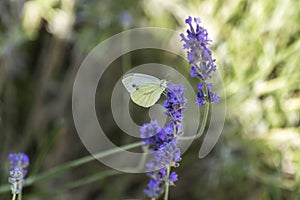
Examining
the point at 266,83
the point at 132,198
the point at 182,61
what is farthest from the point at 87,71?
the point at 266,83

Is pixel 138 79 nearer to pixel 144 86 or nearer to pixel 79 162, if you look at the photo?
pixel 144 86

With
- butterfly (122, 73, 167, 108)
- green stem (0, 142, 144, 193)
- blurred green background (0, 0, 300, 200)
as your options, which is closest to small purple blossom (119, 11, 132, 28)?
blurred green background (0, 0, 300, 200)

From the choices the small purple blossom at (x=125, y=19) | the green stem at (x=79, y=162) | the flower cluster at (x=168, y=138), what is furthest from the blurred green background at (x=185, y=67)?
the flower cluster at (x=168, y=138)

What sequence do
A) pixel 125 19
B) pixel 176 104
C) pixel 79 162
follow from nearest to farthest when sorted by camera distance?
pixel 176 104 < pixel 79 162 < pixel 125 19

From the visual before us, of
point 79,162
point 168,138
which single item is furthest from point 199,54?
point 79,162

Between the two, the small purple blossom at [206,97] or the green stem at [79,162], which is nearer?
the small purple blossom at [206,97]

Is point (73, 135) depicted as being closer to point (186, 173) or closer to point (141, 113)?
point (141, 113)

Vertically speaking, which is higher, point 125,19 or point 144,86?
point 125,19

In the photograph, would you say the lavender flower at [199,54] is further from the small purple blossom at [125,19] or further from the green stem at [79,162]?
the small purple blossom at [125,19]
